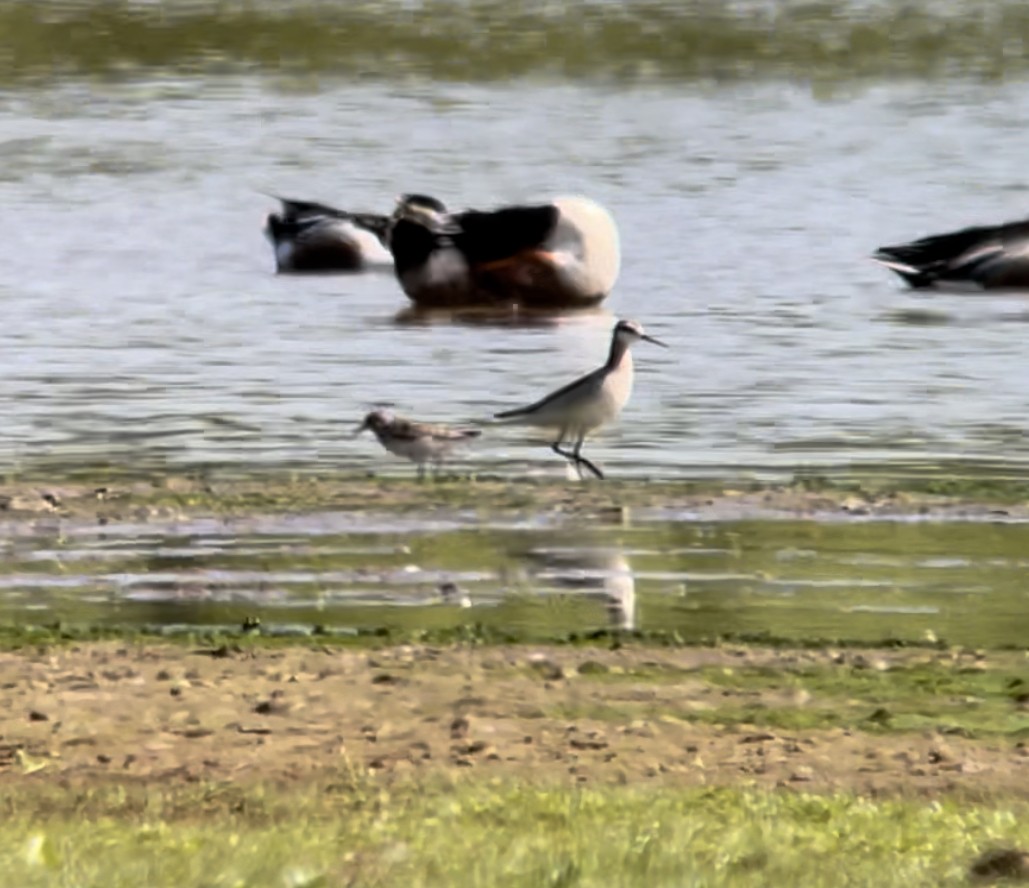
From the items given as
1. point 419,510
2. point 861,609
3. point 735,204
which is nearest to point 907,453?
point 419,510

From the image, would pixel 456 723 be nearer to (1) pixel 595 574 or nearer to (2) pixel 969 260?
(1) pixel 595 574

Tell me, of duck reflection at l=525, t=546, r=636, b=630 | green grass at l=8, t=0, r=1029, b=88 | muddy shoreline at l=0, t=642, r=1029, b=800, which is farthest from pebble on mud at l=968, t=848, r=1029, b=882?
green grass at l=8, t=0, r=1029, b=88

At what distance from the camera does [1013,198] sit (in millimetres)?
33031

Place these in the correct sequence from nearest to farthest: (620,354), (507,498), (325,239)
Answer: (507,498), (620,354), (325,239)

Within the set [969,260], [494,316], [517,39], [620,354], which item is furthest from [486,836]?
[517,39]

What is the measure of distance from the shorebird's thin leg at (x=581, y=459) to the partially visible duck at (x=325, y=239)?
473 inches

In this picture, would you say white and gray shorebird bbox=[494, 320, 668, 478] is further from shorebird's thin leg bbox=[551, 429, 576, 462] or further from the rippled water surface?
the rippled water surface

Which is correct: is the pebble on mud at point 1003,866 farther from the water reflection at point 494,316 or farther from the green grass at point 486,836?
the water reflection at point 494,316

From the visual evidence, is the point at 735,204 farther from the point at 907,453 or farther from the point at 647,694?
the point at 647,694

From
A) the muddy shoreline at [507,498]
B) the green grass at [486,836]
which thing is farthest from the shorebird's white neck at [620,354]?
the green grass at [486,836]

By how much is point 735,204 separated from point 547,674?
22081mm

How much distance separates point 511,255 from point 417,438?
32.4 ft

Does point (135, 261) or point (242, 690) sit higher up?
point (242, 690)

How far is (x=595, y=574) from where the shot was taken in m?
12.8
